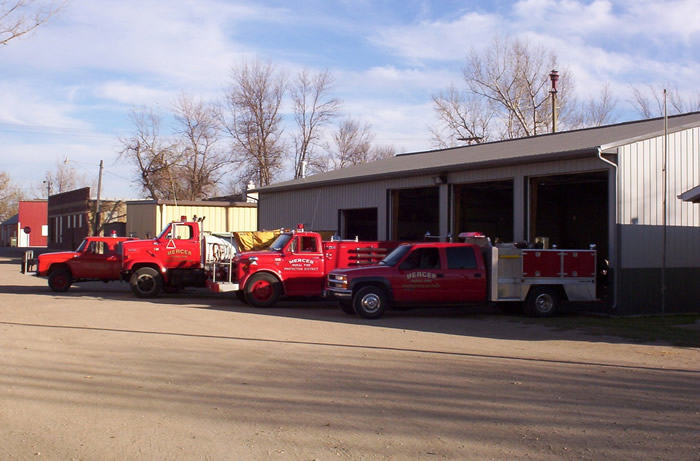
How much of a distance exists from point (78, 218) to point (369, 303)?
4900 cm

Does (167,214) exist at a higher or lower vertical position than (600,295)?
higher


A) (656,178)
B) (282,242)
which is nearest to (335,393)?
(282,242)

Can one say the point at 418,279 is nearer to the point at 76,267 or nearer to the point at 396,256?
the point at 396,256

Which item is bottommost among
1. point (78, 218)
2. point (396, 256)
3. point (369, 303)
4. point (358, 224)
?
point (369, 303)

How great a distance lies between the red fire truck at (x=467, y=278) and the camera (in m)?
17.0

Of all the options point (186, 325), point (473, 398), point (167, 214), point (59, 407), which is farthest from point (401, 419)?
point (167, 214)

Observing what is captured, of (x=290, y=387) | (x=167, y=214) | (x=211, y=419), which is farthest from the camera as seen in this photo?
(x=167, y=214)

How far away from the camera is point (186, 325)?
49.5 ft

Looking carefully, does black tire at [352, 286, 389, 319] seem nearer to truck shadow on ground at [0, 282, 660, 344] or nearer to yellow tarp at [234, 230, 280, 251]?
truck shadow on ground at [0, 282, 660, 344]

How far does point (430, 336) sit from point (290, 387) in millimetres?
5665

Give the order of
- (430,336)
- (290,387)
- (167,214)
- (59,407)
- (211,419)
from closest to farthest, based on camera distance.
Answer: (211,419), (59,407), (290,387), (430,336), (167,214)

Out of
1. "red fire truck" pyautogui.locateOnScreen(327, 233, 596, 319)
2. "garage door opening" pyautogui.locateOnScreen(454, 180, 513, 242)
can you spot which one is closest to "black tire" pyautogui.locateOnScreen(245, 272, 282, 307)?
"red fire truck" pyautogui.locateOnScreen(327, 233, 596, 319)

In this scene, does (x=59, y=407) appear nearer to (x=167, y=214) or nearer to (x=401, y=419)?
(x=401, y=419)

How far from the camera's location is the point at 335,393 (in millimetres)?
8469
